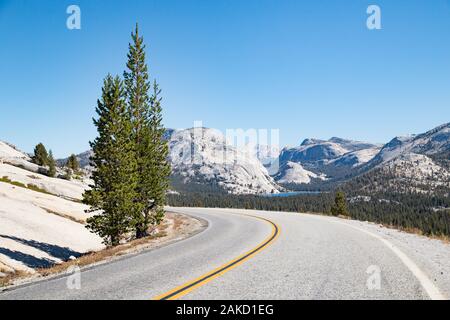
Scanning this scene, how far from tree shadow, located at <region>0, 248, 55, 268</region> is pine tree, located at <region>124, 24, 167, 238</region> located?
6626 millimetres

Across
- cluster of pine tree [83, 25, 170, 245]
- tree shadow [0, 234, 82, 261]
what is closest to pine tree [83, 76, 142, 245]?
cluster of pine tree [83, 25, 170, 245]

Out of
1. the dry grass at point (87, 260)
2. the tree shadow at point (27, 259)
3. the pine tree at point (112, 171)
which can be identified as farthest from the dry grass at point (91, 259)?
the pine tree at point (112, 171)

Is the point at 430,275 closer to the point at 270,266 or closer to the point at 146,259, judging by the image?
the point at 270,266

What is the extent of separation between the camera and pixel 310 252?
36.0 ft

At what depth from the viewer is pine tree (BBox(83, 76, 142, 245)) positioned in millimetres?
23109

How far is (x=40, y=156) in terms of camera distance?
78188mm

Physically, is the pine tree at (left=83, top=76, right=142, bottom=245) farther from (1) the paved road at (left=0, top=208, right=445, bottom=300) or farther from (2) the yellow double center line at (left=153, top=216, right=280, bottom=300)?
(2) the yellow double center line at (left=153, top=216, right=280, bottom=300)

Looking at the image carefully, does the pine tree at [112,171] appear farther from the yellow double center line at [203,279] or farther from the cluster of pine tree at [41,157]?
the cluster of pine tree at [41,157]

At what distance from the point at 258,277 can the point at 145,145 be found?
21.5 m

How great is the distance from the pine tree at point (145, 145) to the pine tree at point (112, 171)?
1.53 m

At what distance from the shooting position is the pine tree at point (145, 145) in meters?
26.9
